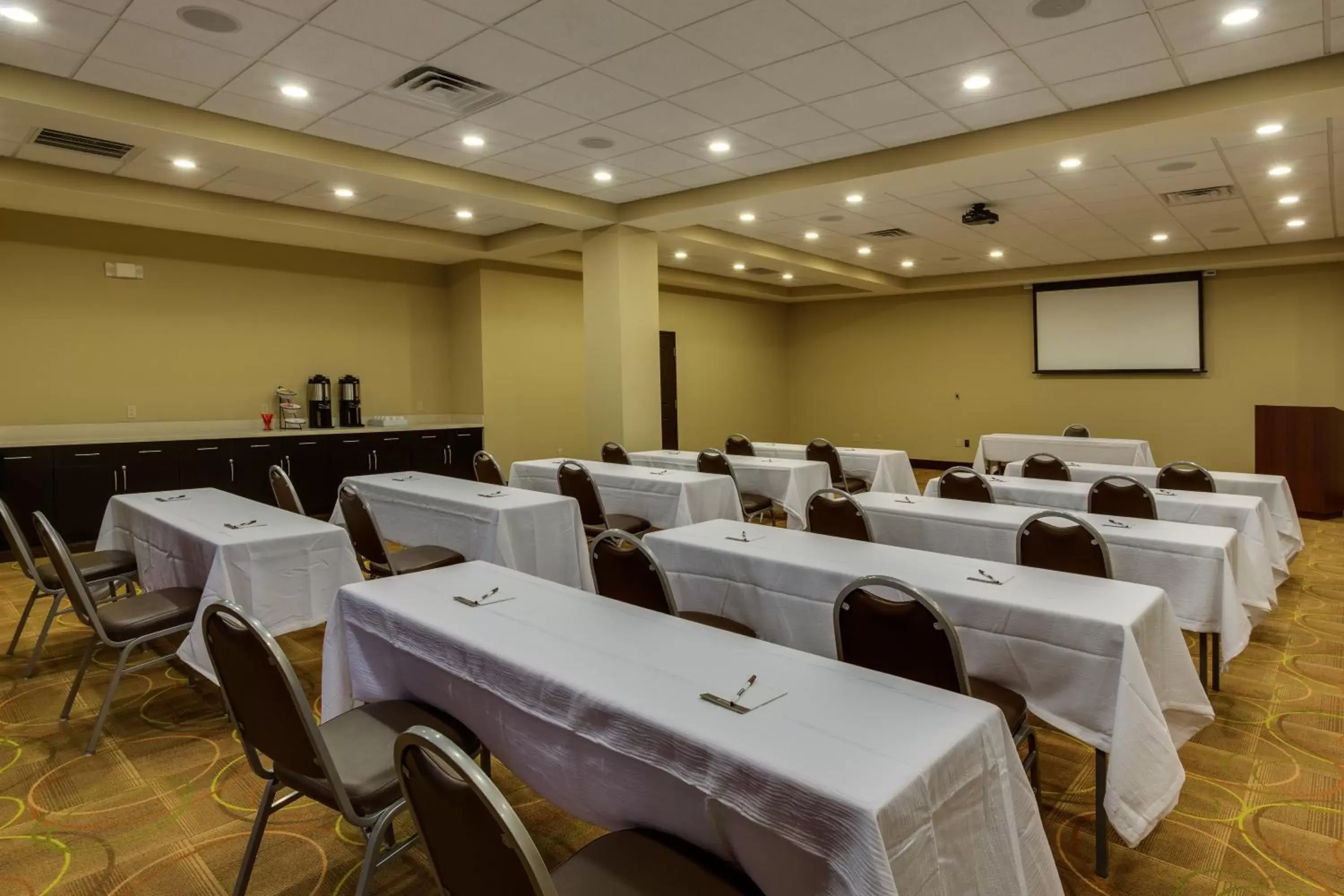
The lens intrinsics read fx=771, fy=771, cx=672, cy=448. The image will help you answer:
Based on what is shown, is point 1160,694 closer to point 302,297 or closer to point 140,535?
point 140,535

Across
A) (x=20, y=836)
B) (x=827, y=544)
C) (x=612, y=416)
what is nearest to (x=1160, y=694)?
(x=827, y=544)

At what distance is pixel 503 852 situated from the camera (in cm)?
121

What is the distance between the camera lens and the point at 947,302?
1333cm

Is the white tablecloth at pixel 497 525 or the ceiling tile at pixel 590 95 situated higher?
the ceiling tile at pixel 590 95

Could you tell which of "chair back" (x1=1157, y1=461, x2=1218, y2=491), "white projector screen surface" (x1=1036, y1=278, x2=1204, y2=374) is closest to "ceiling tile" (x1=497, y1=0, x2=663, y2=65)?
"chair back" (x1=1157, y1=461, x2=1218, y2=491)

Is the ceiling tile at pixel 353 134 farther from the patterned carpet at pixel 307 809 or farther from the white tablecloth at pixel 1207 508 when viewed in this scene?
the white tablecloth at pixel 1207 508

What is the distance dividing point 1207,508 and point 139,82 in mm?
6887

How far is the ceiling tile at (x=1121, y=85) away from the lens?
4.62 m

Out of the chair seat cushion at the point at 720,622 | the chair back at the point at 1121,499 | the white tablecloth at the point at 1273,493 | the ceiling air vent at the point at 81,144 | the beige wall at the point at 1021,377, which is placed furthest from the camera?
the beige wall at the point at 1021,377

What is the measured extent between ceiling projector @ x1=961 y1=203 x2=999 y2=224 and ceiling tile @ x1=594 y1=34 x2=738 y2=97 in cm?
406

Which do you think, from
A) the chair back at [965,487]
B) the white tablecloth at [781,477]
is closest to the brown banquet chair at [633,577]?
the chair back at [965,487]

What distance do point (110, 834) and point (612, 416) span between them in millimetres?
5922

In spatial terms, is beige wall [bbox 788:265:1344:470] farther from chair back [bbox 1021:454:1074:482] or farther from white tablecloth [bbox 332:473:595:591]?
white tablecloth [bbox 332:473:595:591]

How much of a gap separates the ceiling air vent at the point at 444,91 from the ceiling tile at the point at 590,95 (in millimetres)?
275
